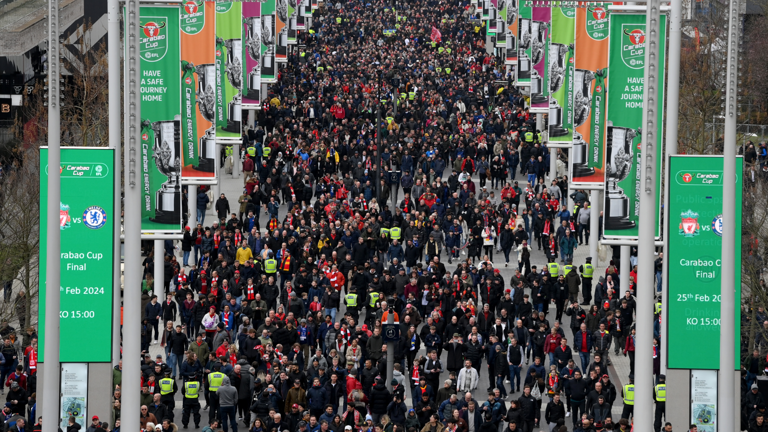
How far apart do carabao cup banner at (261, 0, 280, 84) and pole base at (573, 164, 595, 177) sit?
614 inches

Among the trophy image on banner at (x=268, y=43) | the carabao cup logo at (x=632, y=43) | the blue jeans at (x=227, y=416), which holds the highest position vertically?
the trophy image on banner at (x=268, y=43)

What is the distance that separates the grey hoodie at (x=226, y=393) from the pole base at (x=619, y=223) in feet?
23.6

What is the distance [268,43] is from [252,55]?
2.22 m

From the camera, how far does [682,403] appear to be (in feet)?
65.3

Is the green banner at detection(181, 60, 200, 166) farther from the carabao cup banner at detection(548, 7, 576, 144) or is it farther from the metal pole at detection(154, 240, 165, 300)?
the carabao cup banner at detection(548, 7, 576, 144)

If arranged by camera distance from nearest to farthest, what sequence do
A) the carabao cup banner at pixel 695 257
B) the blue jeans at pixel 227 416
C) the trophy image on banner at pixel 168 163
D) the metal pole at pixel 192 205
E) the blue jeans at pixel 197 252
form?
the carabao cup banner at pixel 695 257 → the trophy image on banner at pixel 168 163 → the blue jeans at pixel 227 416 → the blue jeans at pixel 197 252 → the metal pole at pixel 192 205

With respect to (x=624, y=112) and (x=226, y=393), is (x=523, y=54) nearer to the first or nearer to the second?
(x=226, y=393)

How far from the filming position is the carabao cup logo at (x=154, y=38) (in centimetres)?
1998

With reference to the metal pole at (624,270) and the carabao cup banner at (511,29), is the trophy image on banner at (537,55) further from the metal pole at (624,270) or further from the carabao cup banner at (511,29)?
the carabao cup banner at (511,29)

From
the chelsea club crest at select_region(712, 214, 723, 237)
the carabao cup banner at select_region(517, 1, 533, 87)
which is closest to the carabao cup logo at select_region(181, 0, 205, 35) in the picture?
the chelsea club crest at select_region(712, 214, 723, 237)

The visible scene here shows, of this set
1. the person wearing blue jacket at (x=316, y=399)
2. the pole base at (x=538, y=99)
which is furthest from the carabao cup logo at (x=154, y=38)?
the pole base at (x=538, y=99)

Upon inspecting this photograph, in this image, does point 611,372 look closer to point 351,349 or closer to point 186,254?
point 351,349

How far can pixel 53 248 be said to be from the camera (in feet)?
54.0

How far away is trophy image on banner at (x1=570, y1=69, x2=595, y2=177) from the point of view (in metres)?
26.6
